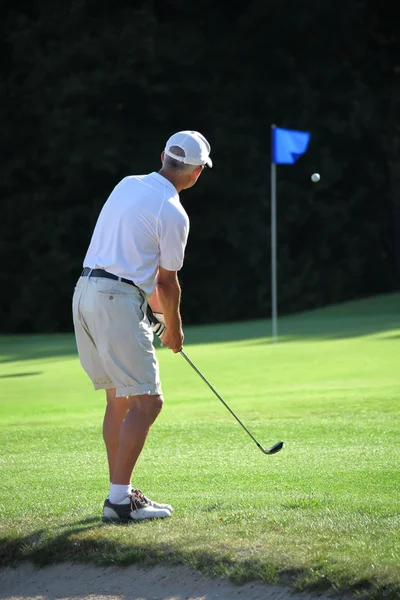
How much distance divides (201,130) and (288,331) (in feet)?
17.8

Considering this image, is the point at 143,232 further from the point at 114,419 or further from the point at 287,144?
the point at 287,144

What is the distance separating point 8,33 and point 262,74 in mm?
4559

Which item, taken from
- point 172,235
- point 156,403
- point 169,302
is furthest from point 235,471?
point 172,235

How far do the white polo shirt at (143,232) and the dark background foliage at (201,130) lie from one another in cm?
1442

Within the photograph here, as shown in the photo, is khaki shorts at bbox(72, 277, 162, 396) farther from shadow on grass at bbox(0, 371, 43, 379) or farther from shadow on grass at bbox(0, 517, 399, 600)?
shadow on grass at bbox(0, 371, 43, 379)

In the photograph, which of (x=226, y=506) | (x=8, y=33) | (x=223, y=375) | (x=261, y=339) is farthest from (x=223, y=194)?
(x=226, y=506)

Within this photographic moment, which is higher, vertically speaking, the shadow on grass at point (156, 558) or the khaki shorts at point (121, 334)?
the khaki shorts at point (121, 334)

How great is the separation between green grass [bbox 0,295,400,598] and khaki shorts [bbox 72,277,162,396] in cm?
56

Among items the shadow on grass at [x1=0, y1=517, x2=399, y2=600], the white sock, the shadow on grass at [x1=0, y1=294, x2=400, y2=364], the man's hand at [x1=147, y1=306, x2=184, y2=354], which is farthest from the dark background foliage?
the shadow on grass at [x1=0, y1=517, x2=399, y2=600]

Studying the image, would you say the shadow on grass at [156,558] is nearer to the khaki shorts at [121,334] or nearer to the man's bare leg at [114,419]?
the man's bare leg at [114,419]

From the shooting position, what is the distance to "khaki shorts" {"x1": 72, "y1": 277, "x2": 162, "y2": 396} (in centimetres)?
402

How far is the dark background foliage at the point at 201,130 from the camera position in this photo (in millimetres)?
18328

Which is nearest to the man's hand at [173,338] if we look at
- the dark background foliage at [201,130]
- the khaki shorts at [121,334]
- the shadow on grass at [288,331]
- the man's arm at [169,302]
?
the man's arm at [169,302]

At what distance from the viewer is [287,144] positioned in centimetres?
1502
